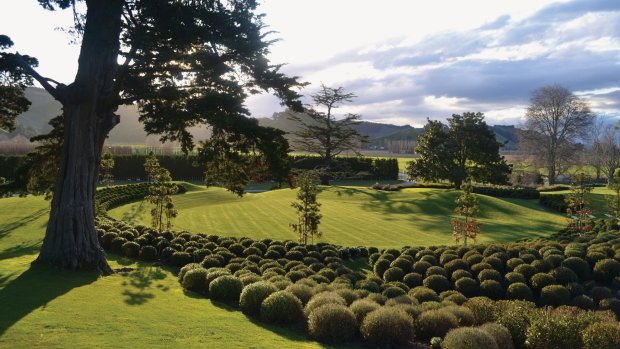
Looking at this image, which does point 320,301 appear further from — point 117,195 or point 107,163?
point 117,195

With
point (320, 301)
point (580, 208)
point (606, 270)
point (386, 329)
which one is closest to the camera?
point (386, 329)

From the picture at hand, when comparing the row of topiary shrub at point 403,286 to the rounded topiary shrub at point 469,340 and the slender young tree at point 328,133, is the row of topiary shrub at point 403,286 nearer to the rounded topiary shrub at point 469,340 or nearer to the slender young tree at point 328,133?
the rounded topiary shrub at point 469,340

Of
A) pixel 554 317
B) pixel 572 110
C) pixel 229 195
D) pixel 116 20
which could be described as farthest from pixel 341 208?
pixel 572 110

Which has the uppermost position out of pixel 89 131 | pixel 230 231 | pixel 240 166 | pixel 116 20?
pixel 116 20

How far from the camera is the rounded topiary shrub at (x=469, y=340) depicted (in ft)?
29.1

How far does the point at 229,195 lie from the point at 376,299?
131ft

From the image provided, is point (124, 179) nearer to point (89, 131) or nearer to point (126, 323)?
point (89, 131)

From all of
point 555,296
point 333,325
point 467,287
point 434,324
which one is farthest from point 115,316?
point 555,296

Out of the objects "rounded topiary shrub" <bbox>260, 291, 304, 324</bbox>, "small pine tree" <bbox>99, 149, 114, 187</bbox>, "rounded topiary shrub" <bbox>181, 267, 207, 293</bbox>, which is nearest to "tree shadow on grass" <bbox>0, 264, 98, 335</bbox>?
"rounded topiary shrub" <bbox>181, 267, 207, 293</bbox>

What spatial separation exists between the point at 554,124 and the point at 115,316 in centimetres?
8107

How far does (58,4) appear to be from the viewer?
51.6 ft

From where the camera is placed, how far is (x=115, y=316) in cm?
1116

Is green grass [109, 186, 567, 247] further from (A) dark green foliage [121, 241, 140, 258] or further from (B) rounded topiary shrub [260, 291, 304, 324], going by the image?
(B) rounded topiary shrub [260, 291, 304, 324]

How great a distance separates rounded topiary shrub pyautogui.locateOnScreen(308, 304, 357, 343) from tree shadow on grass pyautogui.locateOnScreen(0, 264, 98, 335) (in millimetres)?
6445
